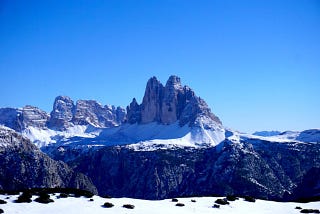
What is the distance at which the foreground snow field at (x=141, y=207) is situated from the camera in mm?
48719

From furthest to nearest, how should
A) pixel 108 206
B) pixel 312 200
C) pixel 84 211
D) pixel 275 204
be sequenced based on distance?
pixel 312 200, pixel 275 204, pixel 108 206, pixel 84 211

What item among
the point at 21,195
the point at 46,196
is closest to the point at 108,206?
the point at 46,196

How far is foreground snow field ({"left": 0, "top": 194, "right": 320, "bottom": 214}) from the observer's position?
160ft

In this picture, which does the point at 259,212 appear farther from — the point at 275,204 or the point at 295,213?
the point at 275,204

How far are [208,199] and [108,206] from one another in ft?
53.3

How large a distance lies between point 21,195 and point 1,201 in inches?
184

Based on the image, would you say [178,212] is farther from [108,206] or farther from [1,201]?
[1,201]

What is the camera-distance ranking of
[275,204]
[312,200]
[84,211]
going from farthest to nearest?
[312,200] < [275,204] < [84,211]

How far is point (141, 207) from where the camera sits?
173ft

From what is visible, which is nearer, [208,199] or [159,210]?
[159,210]

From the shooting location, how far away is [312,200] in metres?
66.9

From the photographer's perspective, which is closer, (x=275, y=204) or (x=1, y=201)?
(x=1, y=201)

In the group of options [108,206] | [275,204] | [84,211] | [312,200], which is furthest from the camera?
[312,200]

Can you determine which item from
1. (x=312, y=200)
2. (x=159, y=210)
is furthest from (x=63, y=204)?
(x=312, y=200)
